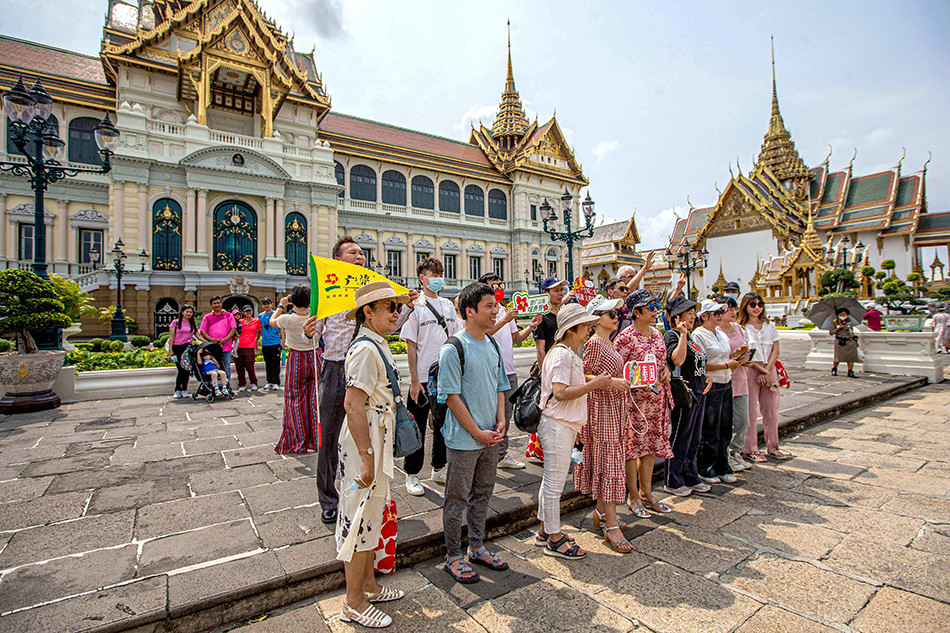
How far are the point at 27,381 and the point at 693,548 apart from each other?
8597 mm

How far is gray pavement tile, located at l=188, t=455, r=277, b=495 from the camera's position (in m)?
3.73

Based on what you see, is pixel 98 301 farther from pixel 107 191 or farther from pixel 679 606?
pixel 679 606

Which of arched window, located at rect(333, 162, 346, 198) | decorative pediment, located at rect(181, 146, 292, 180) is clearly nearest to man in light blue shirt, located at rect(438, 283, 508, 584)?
decorative pediment, located at rect(181, 146, 292, 180)

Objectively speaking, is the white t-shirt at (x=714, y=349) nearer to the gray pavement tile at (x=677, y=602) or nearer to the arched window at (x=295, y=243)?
the gray pavement tile at (x=677, y=602)

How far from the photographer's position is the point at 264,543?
279 centimetres

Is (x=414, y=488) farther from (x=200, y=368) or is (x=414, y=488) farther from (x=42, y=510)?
(x=200, y=368)

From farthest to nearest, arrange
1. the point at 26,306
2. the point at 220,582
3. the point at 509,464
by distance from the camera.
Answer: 1. the point at 26,306
2. the point at 509,464
3. the point at 220,582

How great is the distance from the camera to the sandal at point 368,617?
219cm

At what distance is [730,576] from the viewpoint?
103 inches

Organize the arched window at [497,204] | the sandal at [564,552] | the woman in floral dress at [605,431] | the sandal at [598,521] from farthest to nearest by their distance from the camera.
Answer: the arched window at [497,204], the sandal at [598,521], the woman in floral dress at [605,431], the sandal at [564,552]

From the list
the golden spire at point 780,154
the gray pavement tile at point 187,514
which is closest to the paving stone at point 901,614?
the gray pavement tile at point 187,514

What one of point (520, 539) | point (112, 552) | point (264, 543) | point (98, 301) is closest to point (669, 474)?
point (520, 539)

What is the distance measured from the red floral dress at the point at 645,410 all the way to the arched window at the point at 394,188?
26.3 metres

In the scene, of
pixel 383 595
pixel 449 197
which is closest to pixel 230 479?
pixel 383 595
